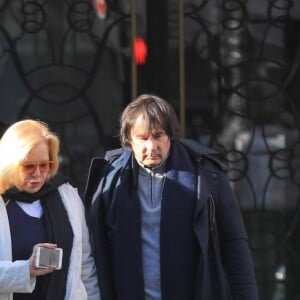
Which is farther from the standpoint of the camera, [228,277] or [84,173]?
[84,173]

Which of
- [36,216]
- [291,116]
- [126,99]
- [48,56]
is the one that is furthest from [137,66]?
[36,216]

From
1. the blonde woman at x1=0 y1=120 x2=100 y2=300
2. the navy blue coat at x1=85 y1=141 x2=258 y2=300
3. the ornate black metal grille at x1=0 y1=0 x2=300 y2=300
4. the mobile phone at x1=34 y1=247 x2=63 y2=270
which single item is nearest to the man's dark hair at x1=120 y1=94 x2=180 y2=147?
the navy blue coat at x1=85 y1=141 x2=258 y2=300

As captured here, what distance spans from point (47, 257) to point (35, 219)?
0.70 feet

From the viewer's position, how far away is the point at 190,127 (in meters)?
4.95

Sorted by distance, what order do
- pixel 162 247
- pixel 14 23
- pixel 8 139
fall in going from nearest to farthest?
1. pixel 8 139
2. pixel 162 247
3. pixel 14 23

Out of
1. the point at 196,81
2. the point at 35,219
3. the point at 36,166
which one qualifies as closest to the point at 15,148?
the point at 36,166

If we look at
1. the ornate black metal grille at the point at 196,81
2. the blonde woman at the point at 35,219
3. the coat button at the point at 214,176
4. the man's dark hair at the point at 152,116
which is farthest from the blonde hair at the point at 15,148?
the ornate black metal grille at the point at 196,81

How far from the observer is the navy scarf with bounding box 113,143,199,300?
10.1 feet

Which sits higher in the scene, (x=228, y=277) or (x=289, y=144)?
(x=289, y=144)

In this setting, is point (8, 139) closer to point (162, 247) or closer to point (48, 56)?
point (162, 247)

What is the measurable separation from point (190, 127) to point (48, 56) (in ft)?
2.97

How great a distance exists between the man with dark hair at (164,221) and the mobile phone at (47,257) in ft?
1.07

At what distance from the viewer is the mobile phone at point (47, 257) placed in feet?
9.14

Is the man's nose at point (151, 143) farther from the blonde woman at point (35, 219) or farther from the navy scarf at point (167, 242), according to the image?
the blonde woman at point (35, 219)
